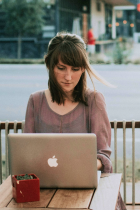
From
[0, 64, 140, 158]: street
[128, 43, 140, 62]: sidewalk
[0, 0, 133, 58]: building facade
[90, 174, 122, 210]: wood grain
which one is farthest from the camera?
[128, 43, 140, 62]: sidewalk

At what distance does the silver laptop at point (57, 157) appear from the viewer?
1156mm

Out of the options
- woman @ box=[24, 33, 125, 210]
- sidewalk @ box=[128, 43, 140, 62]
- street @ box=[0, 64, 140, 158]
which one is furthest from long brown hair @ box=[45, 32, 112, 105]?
sidewalk @ box=[128, 43, 140, 62]

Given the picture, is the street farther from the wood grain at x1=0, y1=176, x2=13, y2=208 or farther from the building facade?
the wood grain at x1=0, y1=176, x2=13, y2=208

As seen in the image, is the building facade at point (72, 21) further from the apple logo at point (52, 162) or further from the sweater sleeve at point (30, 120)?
the apple logo at point (52, 162)

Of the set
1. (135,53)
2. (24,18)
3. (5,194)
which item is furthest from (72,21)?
(5,194)

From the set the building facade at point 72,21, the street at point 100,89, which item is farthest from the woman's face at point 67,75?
the building facade at point 72,21

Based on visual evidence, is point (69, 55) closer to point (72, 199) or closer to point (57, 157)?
point (57, 157)

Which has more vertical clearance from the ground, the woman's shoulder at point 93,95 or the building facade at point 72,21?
the building facade at point 72,21

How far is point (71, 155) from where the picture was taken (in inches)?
45.8

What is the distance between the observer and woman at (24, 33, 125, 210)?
144 centimetres

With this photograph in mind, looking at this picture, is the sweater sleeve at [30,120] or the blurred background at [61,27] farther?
the blurred background at [61,27]

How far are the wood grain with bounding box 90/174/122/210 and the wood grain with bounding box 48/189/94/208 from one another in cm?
2

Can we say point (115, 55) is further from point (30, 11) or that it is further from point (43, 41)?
point (30, 11)

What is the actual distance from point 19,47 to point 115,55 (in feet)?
9.45
